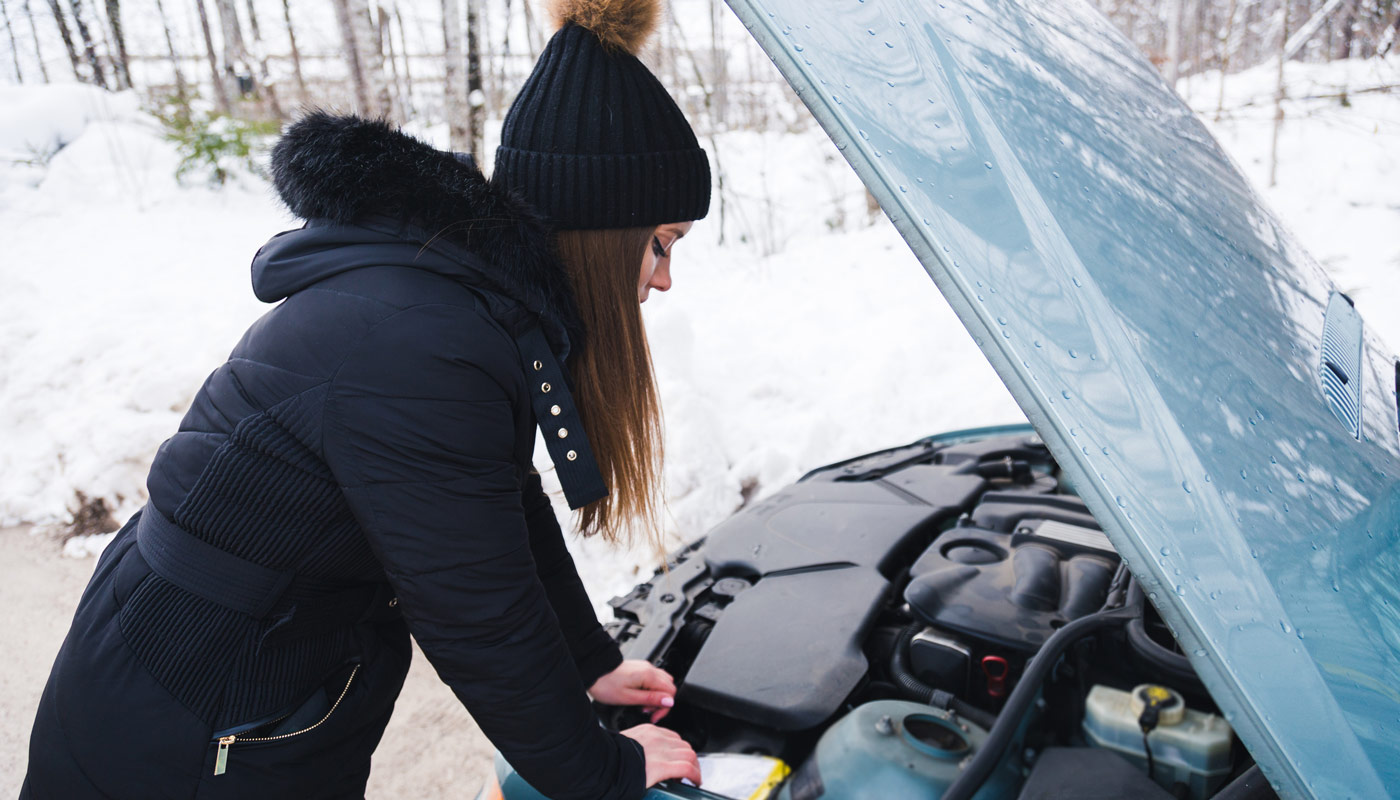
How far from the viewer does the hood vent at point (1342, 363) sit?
1235 millimetres

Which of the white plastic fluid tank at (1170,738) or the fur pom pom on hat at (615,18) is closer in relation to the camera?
the fur pom pom on hat at (615,18)

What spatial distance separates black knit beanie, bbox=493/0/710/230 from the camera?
48.8 inches

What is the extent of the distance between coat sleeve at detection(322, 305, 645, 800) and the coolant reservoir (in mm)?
522

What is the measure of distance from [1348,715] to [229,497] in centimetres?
140

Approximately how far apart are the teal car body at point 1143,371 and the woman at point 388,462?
1.50 ft

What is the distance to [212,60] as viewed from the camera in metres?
12.8

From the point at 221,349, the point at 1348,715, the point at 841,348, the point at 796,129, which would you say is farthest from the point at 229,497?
the point at 796,129

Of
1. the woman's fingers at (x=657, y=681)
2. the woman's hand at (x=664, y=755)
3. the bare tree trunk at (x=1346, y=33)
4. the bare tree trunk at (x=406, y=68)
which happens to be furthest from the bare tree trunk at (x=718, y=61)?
the woman's hand at (x=664, y=755)

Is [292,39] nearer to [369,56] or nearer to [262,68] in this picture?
[262,68]

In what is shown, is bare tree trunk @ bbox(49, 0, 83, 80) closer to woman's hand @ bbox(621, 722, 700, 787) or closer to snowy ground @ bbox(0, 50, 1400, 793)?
snowy ground @ bbox(0, 50, 1400, 793)

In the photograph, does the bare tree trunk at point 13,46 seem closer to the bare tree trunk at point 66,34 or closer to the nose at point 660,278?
the bare tree trunk at point 66,34

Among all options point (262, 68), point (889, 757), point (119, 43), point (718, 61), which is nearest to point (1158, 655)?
point (889, 757)

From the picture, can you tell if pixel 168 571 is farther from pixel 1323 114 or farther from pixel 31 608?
pixel 1323 114

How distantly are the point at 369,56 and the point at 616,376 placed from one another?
655cm
